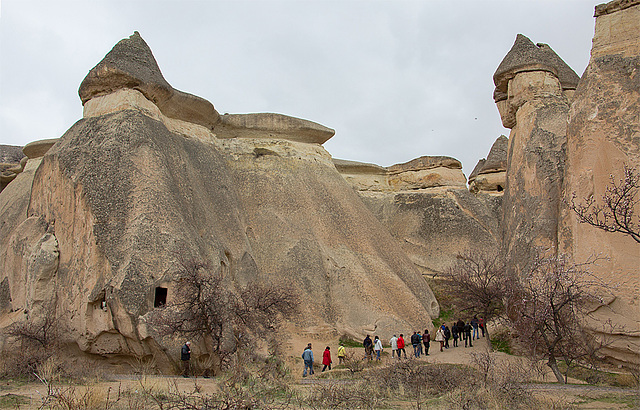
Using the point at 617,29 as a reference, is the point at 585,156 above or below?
below

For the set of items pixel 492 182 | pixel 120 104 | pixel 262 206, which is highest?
pixel 492 182

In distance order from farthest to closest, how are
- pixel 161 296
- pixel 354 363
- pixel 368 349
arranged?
pixel 368 349, pixel 354 363, pixel 161 296

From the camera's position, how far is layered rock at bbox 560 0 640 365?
8.42 meters

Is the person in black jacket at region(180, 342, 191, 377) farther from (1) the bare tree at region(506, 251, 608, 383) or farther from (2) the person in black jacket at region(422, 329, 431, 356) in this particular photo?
(2) the person in black jacket at region(422, 329, 431, 356)

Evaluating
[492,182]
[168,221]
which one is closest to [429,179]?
[492,182]

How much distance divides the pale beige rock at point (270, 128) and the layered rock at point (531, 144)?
575 cm

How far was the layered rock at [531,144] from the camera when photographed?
1052cm

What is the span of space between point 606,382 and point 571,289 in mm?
1414

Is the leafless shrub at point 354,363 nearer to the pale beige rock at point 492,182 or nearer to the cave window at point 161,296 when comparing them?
the cave window at point 161,296

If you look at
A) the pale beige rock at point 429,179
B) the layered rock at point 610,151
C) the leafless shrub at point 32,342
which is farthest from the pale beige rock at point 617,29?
the pale beige rock at point 429,179

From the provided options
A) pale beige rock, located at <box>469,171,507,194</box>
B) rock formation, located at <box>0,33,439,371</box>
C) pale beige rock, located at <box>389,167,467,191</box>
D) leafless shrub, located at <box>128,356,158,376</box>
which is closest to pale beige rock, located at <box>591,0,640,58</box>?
rock formation, located at <box>0,33,439,371</box>

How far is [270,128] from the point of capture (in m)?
16.6

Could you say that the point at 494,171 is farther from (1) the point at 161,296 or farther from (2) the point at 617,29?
(1) the point at 161,296

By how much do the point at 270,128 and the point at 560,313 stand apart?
10396 mm
